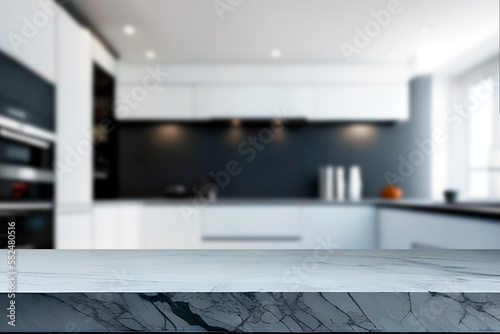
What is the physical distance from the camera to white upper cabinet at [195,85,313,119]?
7.50 ft

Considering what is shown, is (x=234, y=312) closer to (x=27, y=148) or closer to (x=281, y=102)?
(x=27, y=148)

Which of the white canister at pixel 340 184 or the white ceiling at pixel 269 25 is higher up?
the white ceiling at pixel 269 25

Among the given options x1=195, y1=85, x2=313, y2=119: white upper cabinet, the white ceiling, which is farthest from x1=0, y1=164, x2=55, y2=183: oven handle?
x1=195, y1=85, x2=313, y2=119: white upper cabinet

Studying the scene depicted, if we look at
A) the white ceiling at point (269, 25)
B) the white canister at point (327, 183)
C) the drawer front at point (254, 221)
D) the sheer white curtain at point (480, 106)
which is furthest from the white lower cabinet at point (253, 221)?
the white ceiling at point (269, 25)

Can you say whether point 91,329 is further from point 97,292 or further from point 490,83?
point 490,83

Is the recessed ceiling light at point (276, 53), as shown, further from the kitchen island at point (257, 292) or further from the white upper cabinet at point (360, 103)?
the white upper cabinet at point (360, 103)

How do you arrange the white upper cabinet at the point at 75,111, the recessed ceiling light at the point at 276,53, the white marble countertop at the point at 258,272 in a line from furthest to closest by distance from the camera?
1. the white upper cabinet at the point at 75,111
2. the recessed ceiling light at the point at 276,53
3. the white marble countertop at the point at 258,272

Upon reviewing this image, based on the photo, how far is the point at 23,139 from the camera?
103cm

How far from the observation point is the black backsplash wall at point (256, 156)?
251 centimetres

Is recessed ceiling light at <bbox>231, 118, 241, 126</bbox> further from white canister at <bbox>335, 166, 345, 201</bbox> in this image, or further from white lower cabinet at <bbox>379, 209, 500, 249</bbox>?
white lower cabinet at <bbox>379, 209, 500, 249</bbox>

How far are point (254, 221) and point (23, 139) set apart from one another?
1.21 meters

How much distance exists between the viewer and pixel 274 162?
2.52m

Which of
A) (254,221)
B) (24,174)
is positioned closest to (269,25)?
(24,174)

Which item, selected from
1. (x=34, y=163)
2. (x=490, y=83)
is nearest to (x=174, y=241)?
(x=490, y=83)
